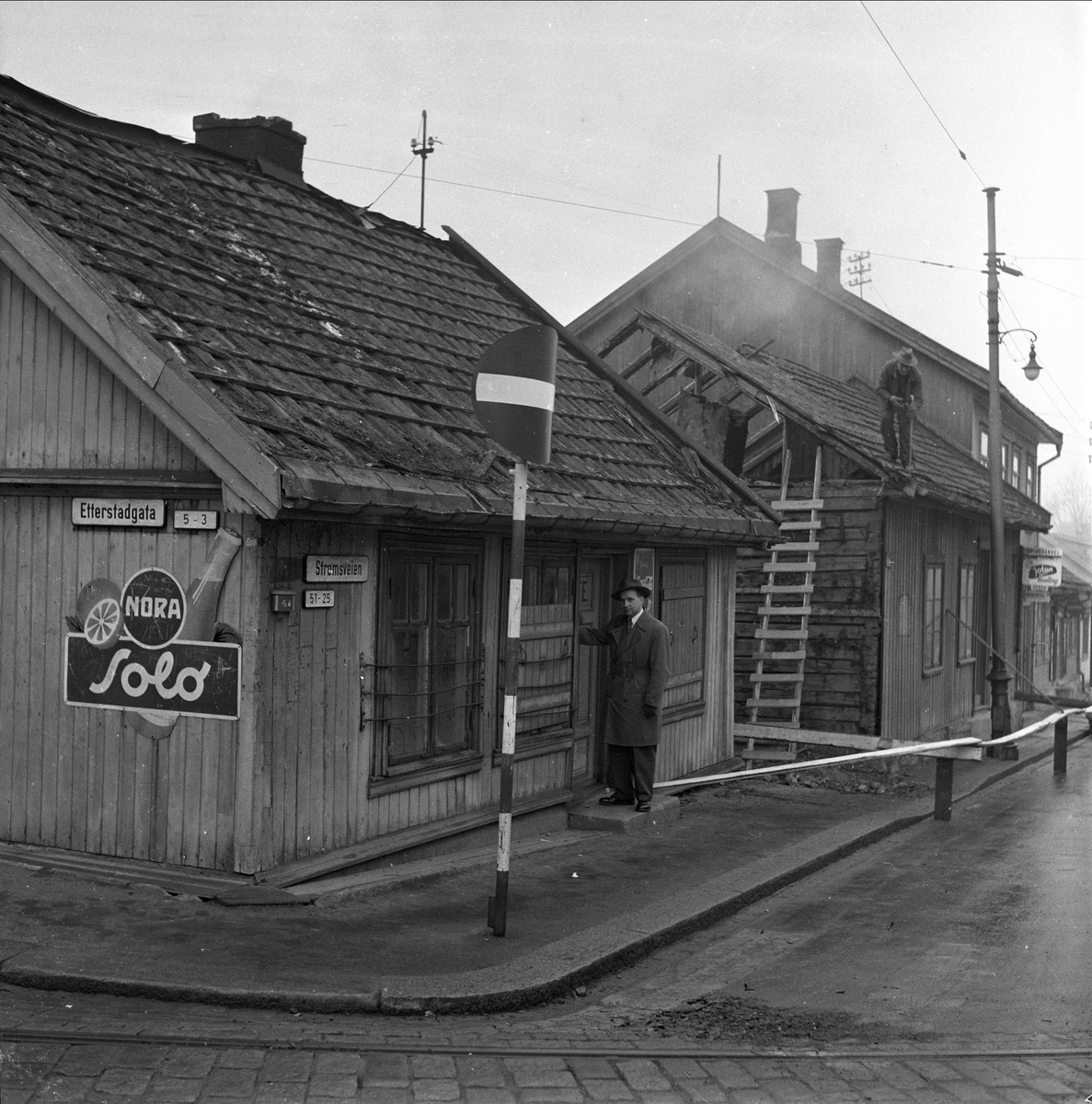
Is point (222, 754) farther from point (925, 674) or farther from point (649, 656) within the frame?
point (925, 674)

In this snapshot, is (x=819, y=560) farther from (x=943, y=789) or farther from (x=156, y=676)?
(x=156, y=676)

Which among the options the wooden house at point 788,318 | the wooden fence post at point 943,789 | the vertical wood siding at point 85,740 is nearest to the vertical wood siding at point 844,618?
the wooden fence post at point 943,789

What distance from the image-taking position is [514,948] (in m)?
7.10

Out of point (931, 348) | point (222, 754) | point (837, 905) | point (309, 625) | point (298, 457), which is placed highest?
point (931, 348)

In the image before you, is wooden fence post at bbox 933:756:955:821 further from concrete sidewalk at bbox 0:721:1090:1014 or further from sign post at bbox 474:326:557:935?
sign post at bbox 474:326:557:935

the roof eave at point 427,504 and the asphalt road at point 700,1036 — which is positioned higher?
the roof eave at point 427,504

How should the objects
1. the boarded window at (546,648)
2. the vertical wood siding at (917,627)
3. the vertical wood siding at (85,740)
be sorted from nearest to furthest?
the vertical wood siding at (85,740), the boarded window at (546,648), the vertical wood siding at (917,627)

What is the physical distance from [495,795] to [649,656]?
5.51ft

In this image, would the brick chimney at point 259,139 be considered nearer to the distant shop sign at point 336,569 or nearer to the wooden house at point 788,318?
the distant shop sign at point 336,569

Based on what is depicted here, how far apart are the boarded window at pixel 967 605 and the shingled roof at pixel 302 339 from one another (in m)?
11.0

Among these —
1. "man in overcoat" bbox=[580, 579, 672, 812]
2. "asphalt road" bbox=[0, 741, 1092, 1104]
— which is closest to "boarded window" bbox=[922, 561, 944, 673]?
"man in overcoat" bbox=[580, 579, 672, 812]

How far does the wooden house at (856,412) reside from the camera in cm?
1870

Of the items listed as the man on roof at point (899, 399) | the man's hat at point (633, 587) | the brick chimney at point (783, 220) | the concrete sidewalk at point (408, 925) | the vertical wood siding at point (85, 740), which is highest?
the brick chimney at point (783, 220)

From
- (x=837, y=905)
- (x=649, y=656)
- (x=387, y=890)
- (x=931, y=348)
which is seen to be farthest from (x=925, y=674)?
(x=387, y=890)
